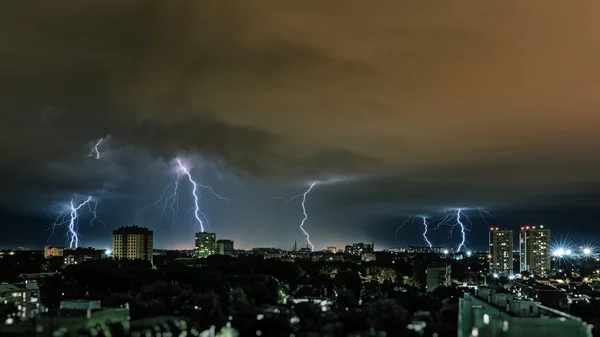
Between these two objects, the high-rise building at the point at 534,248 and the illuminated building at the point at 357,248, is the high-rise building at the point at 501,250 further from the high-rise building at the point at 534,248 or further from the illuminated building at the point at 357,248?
the illuminated building at the point at 357,248

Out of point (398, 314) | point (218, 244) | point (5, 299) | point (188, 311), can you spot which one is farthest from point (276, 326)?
point (218, 244)

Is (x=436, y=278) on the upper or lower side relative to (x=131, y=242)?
lower

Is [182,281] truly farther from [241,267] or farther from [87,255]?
[87,255]

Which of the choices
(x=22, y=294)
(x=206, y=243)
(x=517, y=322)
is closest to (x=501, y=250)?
(x=206, y=243)

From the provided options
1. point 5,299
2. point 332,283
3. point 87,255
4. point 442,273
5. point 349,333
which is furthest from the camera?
point 87,255

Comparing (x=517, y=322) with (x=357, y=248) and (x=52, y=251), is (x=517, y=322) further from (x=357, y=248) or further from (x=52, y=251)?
(x=357, y=248)

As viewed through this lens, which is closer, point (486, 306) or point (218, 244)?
point (486, 306)
